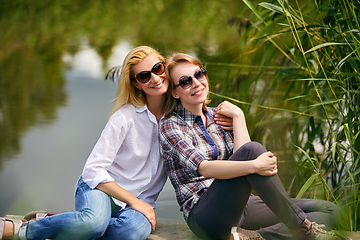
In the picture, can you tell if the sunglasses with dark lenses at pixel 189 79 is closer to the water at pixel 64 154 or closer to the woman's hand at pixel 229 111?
the woman's hand at pixel 229 111

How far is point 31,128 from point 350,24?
8.71 feet

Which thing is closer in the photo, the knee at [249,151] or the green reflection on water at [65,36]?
the knee at [249,151]

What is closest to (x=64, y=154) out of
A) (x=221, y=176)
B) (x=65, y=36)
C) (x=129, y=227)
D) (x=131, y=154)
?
(x=131, y=154)

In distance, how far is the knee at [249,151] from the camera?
4.11ft

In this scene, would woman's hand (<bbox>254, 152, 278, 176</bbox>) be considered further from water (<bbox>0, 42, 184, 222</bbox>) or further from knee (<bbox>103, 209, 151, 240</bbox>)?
water (<bbox>0, 42, 184, 222</bbox>)

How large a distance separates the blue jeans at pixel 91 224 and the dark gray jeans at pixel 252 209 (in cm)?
18

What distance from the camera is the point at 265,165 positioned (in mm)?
1219

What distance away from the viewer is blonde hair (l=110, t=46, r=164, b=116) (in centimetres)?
145

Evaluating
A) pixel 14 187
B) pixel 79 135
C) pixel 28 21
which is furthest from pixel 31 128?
pixel 28 21

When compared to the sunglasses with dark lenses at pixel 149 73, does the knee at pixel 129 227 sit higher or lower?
A: lower

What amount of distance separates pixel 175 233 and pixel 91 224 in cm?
31

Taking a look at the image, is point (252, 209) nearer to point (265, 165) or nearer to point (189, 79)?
point (265, 165)

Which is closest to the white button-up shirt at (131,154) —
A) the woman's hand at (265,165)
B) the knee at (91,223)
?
the knee at (91,223)

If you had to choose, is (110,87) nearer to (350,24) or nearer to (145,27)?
(145,27)
